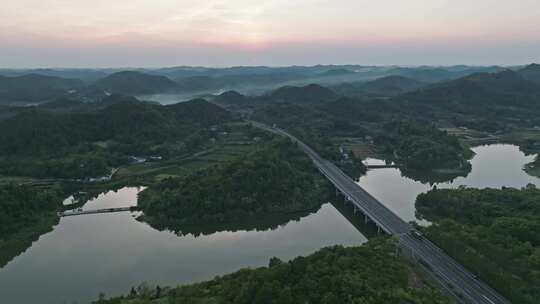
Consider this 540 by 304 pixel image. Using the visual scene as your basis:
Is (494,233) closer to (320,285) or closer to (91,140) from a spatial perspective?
(320,285)

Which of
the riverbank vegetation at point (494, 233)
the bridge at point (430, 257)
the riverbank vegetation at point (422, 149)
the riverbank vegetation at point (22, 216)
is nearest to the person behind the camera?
the bridge at point (430, 257)

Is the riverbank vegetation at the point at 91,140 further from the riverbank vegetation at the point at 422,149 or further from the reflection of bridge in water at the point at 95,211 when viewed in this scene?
the riverbank vegetation at the point at 422,149

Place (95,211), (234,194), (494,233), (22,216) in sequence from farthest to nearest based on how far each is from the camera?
(234,194), (95,211), (22,216), (494,233)

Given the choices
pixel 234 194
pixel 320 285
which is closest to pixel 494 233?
pixel 320 285

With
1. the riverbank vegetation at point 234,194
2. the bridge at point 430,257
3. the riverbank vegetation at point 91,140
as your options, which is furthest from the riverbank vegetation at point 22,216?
the bridge at point 430,257

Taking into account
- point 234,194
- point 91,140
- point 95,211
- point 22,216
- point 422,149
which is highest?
point 91,140

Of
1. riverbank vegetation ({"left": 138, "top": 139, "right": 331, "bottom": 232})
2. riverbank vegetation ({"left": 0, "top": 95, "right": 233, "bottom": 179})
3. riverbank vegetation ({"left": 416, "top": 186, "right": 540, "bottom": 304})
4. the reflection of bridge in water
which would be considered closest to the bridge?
riverbank vegetation ({"left": 416, "top": 186, "right": 540, "bottom": 304})

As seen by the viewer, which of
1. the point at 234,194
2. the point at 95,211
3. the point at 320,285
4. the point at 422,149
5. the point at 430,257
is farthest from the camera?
the point at 422,149
